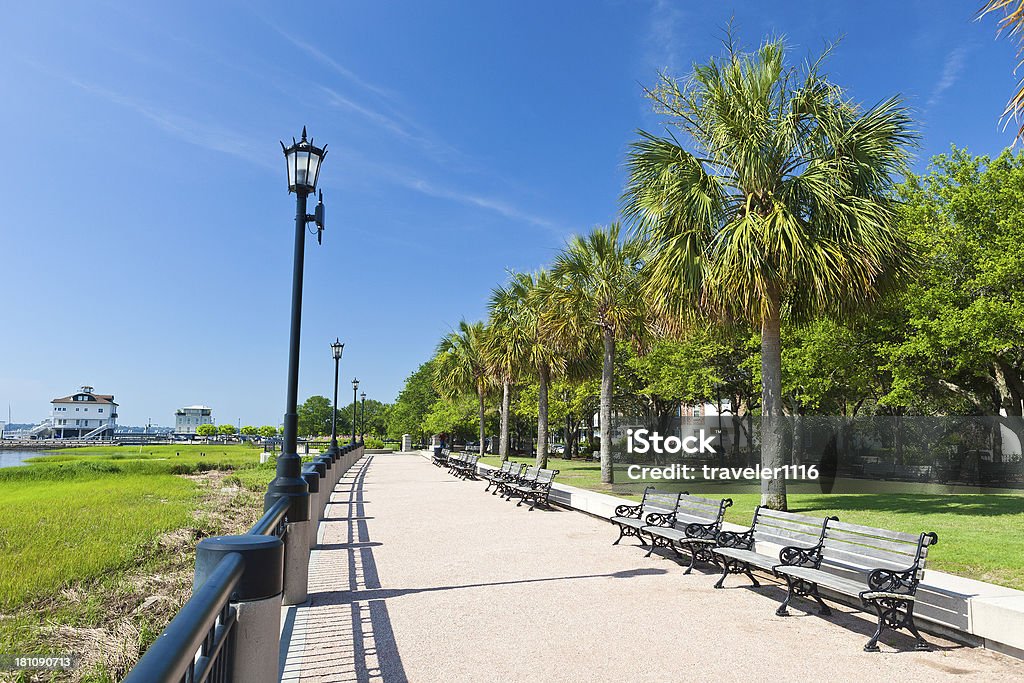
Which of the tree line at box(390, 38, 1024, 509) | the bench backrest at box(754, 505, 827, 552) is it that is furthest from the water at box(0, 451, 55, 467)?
the bench backrest at box(754, 505, 827, 552)

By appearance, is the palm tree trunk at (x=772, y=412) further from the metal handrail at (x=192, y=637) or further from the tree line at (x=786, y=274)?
the metal handrail at (x=192, y=637)

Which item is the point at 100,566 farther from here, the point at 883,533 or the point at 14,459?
the point at 14,459

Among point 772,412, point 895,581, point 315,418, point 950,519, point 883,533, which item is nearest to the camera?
point 895,581

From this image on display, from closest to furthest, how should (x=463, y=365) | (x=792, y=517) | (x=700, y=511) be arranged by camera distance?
(x=792, y=517), (x=700, y=511), (x=463, y=365)

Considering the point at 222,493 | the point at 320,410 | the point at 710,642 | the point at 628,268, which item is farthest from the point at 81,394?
the point at 710,642

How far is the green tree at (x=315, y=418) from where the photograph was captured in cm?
13088

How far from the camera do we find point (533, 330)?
93.5 feet

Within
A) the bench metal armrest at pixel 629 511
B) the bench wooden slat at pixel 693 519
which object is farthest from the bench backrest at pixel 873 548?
the bench metal armrest at pixel 629 511

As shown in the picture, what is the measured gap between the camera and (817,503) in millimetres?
15422

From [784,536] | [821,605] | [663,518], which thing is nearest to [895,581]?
[821,605]

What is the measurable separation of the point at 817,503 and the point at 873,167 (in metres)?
7.25

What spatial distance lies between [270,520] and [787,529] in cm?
589

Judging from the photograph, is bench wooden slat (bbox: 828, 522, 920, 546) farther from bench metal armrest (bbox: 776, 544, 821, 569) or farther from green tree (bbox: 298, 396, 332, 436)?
green tree (bbox: 298, 396, 332, 436)

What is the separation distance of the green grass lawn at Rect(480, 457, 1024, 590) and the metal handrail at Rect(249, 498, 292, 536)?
24.3 ft
